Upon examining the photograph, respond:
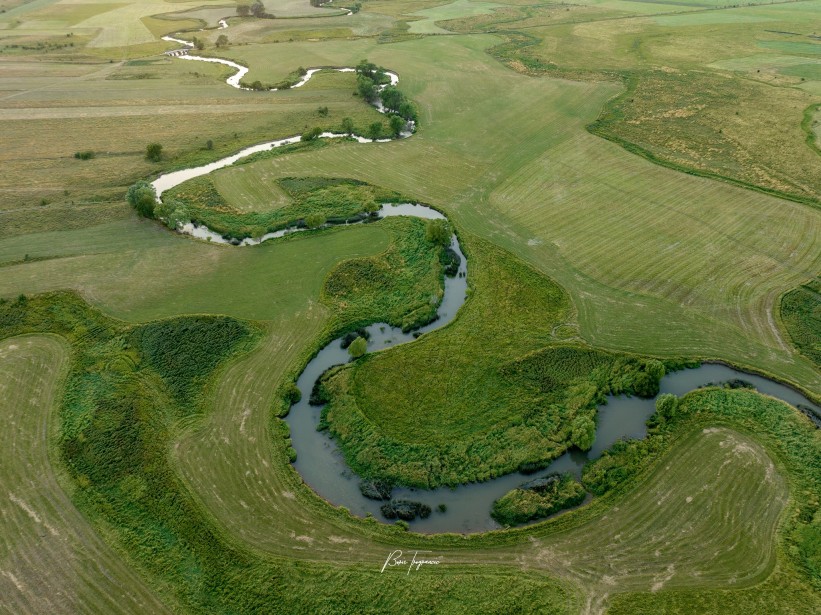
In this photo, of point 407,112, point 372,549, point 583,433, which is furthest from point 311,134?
point 372,549

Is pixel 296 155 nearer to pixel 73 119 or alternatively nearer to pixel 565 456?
pixel 73 119

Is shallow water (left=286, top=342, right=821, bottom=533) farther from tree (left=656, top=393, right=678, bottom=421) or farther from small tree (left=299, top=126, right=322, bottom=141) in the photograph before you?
small tree (left=299, top=126, right=322, bottom=141)

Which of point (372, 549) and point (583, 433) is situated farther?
point (583, 433)

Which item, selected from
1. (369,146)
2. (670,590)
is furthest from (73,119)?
(670,590)

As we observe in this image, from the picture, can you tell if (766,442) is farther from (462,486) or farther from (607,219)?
(607,219)

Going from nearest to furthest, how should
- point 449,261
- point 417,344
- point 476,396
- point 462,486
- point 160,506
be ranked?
1. point 160,506
2. point 462,486
3. point 476,396
4. point 417,344
5. point 449,261

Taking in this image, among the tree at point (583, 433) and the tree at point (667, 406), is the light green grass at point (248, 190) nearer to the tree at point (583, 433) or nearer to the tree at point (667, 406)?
the tree at point (583, 433)

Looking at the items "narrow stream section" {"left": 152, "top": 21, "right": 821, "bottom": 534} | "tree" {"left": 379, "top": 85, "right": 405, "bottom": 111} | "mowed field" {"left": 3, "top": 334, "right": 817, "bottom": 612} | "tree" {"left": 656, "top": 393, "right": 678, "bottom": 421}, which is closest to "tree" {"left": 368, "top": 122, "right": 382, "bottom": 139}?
"tree" {"left": 379, "top": 85, "right": 405, "bottom": 111}
